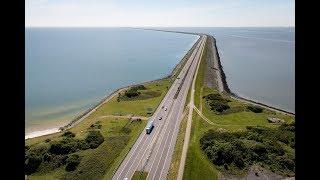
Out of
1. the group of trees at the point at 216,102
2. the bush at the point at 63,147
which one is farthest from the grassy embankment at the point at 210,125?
the bush at the point at 63,147

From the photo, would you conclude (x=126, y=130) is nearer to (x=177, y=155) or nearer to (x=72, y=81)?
(x=177, y=155)

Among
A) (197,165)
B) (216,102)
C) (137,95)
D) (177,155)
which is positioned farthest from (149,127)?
(137,95)

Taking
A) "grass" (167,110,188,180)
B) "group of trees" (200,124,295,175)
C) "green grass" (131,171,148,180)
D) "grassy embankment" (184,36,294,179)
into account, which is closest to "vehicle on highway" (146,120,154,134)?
"grass" (167,110,188,180)

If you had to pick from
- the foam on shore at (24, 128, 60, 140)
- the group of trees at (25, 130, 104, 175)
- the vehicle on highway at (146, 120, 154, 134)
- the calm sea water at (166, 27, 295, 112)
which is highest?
the calm sea water at (166, 27, 295, 112)

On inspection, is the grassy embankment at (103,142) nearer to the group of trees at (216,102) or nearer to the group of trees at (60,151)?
the group of trees at (60,151)

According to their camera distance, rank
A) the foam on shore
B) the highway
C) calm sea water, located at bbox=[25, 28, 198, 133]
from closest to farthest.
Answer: the highway
the foam on shore
calm sea water, located at bbox=[25, 28, 198, 133]

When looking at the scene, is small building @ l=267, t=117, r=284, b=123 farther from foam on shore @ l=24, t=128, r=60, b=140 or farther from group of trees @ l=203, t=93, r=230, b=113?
foam on shore @ l=24, t=128, r=60, b=140

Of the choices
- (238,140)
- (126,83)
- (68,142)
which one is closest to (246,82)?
(126,83)
